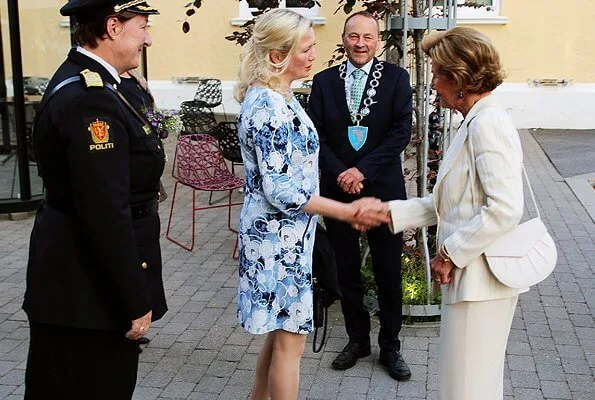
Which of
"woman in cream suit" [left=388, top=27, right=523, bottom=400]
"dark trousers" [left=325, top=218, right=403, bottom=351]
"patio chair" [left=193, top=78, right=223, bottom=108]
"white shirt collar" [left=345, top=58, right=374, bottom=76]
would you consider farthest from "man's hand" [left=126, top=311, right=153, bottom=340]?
"patio chair" [left=193, top=78, right=223, bottom=108]

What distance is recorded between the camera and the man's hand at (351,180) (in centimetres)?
444

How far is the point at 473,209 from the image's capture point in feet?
9.82

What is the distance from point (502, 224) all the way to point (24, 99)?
6.78m

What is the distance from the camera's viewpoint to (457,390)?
312cm

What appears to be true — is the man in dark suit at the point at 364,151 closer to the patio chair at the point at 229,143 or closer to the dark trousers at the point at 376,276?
the dark trousers at the point at 376,276

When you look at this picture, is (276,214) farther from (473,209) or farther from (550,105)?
(550,105)

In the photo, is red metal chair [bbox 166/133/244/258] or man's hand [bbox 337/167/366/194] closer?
man's hand [bbox 337/167/366/194]

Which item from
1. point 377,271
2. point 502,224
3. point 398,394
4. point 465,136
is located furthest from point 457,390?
point 377,271

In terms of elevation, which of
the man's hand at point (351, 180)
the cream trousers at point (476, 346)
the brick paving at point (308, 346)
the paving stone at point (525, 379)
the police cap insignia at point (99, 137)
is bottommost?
the paving stone at point (525, 379)

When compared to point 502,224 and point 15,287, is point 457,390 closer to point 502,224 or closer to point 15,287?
point 502,224

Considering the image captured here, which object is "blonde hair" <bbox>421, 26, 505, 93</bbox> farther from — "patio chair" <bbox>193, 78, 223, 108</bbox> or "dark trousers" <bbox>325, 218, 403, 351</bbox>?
"patio chair" <bbox>193, 78, 223, 108</bbox>

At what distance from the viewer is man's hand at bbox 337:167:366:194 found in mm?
4438

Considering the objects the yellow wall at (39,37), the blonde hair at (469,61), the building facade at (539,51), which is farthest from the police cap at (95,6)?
the building facade at (539,51)

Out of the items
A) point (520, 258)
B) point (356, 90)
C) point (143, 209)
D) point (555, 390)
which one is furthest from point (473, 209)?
point (555, 390)
